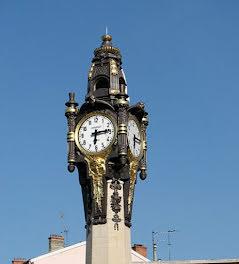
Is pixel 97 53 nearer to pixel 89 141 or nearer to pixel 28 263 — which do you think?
pixel 89 141

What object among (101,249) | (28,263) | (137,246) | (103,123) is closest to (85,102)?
(103,123)

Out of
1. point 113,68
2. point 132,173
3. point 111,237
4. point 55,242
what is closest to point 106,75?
point 113,68

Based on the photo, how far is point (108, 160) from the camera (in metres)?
26.5

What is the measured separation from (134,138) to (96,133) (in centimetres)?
160

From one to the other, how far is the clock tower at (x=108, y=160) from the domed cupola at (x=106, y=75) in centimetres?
→ 4

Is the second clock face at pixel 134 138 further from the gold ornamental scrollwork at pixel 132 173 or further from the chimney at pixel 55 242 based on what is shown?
the chimney at pixel 55 242

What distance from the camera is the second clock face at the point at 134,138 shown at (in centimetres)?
2719

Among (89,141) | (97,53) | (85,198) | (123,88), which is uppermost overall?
(97,53)

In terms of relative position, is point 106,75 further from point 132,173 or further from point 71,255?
point 71,255

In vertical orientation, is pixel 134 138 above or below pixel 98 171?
above

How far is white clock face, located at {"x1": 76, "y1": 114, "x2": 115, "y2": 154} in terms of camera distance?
26672 mm

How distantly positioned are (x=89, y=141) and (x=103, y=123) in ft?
2.85

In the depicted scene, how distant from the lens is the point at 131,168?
27188 mm

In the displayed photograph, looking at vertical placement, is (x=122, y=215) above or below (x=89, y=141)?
below
